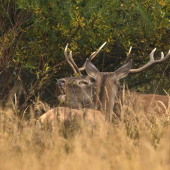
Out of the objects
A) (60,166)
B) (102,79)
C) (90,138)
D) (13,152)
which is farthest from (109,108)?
→ (60,166)

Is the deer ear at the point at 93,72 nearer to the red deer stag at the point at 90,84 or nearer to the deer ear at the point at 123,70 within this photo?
the red deer stag at the point at 90,84

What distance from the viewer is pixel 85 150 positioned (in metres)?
3.68

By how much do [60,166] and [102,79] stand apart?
3550mm

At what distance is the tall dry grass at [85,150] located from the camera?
3186mm

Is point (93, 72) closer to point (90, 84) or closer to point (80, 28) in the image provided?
point (90, 84)

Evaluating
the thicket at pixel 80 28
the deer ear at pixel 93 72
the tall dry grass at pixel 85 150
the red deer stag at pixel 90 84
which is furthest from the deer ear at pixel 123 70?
the tall dry grass at pixel 85 150

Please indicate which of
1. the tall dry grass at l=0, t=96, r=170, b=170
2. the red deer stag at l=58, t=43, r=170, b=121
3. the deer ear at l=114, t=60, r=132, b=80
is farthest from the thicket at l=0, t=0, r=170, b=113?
the tall dry grass at l=0, t=96, r=170, b=170

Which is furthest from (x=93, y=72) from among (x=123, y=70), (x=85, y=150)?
(x=85, y=150)

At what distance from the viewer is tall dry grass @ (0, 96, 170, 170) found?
3.19m

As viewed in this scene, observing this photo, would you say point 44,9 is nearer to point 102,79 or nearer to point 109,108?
point 102,79

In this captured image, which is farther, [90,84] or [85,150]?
[90,84]

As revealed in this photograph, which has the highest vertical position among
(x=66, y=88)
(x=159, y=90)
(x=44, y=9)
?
(x=44, y=9)

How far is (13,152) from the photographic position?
375cm

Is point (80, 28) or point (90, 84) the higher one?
point (80, 28)
